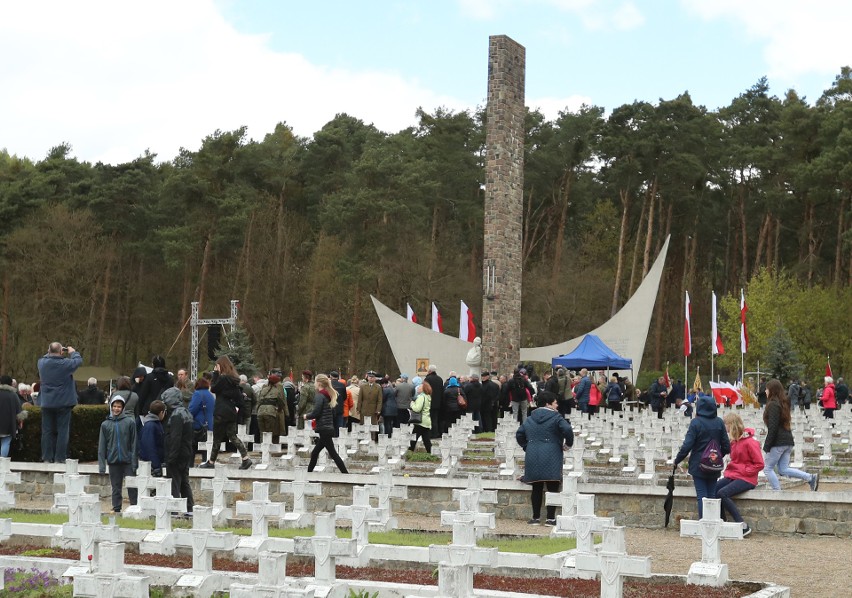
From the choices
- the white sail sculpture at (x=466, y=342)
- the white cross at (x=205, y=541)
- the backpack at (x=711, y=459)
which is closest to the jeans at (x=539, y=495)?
the backpack at (x=711, y=459)

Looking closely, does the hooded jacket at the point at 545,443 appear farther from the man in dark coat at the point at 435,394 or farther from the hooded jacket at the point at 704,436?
the man in dark coat at the point at 435,394

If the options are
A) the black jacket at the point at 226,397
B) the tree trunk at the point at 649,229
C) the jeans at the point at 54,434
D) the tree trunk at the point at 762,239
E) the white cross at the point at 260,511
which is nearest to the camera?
the white cross at the point at 260,511

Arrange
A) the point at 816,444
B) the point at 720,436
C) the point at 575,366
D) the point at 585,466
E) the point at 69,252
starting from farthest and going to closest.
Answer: the point at 69,252
the point at 575,366
the point at 816,444
the point at 585,466
the point at 720,436

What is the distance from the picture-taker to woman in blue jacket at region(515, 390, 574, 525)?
1244 cm

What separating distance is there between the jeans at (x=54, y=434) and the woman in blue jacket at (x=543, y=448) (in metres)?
6.52

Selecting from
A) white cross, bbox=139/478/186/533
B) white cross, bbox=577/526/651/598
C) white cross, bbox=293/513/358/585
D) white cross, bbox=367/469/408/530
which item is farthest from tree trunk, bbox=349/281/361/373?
white cross, bbox=577/526/651/598

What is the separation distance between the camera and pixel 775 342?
1622 inches

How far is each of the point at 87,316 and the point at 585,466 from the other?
1521 inches

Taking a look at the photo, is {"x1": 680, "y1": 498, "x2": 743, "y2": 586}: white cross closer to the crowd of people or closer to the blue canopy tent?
the crowd of people

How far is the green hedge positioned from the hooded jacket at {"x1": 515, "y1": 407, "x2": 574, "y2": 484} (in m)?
7.74

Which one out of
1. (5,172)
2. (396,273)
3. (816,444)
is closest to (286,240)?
(396,273)

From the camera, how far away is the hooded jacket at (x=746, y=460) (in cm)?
1187

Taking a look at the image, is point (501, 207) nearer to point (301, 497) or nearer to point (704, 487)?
point (704, 487)

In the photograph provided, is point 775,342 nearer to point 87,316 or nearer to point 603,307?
point 603,307
